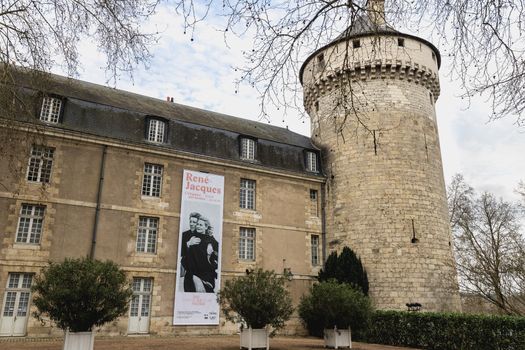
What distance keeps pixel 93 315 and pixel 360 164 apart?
1204 cm

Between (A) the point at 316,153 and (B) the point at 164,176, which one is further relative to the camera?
(A) the point at 316,153

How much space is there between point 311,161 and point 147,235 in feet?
26.1

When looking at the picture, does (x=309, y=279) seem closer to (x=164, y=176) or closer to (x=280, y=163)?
(x=280, y=163)

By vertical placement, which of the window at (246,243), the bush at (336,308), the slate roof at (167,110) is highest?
the slate roof at (167,110)

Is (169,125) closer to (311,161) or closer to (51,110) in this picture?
(51,110)

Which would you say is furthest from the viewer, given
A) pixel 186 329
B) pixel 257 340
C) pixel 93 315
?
pixel 186 329

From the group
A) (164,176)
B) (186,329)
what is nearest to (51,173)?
(164,176)

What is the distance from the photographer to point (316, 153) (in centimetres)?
1911

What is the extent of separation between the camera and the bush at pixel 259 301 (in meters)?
9.71

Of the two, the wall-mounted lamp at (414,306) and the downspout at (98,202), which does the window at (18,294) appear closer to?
the downspout at (98,202)

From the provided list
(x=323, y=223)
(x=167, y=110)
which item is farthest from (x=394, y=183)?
(x=167, y=110)

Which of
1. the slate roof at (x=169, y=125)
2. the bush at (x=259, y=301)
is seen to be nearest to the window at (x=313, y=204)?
the slate roof at (x=169, y=125)

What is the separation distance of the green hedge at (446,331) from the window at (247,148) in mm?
7572

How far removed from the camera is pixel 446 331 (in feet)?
39.1
